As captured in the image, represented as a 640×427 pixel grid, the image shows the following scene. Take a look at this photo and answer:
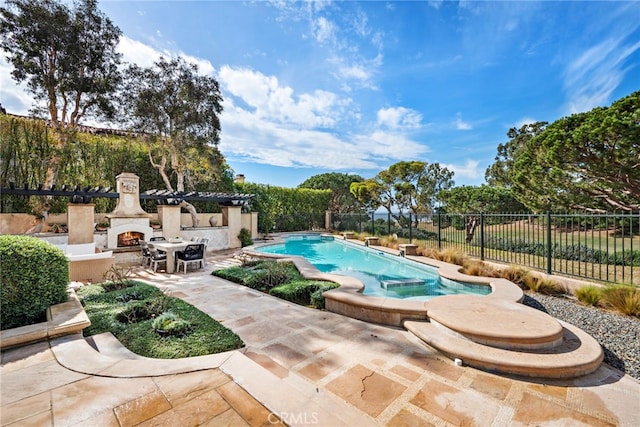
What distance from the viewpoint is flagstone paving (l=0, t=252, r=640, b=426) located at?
1.83m

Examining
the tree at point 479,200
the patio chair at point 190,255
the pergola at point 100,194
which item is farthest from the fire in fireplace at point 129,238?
the tree at point 479,200

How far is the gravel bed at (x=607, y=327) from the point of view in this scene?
2.99m

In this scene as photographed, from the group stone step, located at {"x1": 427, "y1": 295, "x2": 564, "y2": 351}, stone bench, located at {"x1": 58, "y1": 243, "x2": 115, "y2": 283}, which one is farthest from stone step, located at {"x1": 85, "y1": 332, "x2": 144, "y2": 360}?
stone bench, located at {"x1": 58, "y1": 243, "x2": 115, "y2": 283}

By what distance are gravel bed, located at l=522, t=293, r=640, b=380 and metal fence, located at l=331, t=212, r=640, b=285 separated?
94 centimetres

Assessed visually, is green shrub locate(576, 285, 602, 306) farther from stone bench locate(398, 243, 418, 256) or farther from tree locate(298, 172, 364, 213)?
tree locate(298, 172, 364, 213)

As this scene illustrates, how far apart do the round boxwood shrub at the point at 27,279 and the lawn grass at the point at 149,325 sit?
24.2 inches

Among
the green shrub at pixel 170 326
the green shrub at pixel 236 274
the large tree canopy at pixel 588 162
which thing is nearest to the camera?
the green shrub at pixel 170 326

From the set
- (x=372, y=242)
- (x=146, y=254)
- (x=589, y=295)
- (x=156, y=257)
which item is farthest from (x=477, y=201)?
(x=146, y=254)

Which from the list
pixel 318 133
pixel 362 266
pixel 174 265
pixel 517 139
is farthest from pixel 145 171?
pixel 517 139

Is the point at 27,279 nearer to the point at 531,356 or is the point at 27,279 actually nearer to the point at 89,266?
the point at 89,266

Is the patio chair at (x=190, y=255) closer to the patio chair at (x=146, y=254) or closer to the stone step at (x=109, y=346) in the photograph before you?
the patio chair at (x=146, y=254)

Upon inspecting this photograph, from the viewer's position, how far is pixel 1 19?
873cm

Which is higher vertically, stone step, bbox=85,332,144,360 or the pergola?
the pergola

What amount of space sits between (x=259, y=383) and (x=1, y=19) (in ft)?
46.6
